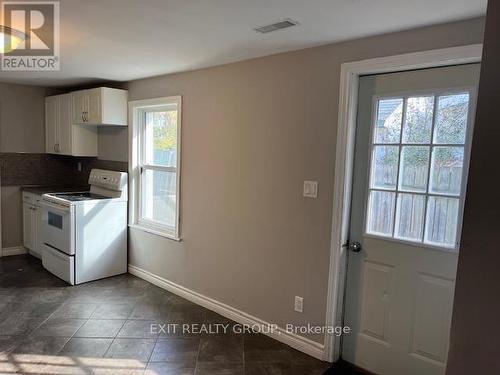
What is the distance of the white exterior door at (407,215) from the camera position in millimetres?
2025

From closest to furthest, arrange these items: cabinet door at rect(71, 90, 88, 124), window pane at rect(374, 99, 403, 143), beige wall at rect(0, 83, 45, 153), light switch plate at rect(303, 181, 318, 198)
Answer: window pane at rect(374, 99, 403, 143) → light switch plate at rect(303, 181, 318, 198) → cabinet door at rect(71, 90, 88, 124) → beige wall at rect(0, 83, 45, 153)

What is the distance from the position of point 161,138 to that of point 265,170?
1567 mm

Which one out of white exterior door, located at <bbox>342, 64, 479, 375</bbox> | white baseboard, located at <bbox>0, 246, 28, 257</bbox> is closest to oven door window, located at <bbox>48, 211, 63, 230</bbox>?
white baseboard, located at <bbox>0, 246, 28, 257</bbox>

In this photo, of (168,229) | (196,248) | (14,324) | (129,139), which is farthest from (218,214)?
(14,324)

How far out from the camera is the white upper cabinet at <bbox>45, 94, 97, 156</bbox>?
4.33 meters

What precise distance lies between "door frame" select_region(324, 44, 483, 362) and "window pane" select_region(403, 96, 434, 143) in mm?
201

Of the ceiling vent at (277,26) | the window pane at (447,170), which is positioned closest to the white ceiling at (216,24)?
the ceiling vent at (277,26)

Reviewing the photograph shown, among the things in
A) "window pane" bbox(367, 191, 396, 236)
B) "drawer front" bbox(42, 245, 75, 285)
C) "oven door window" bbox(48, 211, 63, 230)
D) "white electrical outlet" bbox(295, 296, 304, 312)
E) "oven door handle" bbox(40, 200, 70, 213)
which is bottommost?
"drawer front" bbox(42, 245, 75, 285)

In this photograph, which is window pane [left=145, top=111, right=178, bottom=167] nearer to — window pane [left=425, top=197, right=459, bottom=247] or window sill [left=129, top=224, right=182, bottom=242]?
window sill [left=129, top=224, right=182, bottom=242]

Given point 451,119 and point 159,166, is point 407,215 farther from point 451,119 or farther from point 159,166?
point 159,166

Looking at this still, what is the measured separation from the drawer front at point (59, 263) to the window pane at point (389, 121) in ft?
10.6

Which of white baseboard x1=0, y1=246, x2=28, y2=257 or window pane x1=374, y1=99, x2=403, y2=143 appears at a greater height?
window pane x1=374, y1=99, x2=403, y2=143

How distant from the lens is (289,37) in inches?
88.7

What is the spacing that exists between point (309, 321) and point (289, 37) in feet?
6.49
